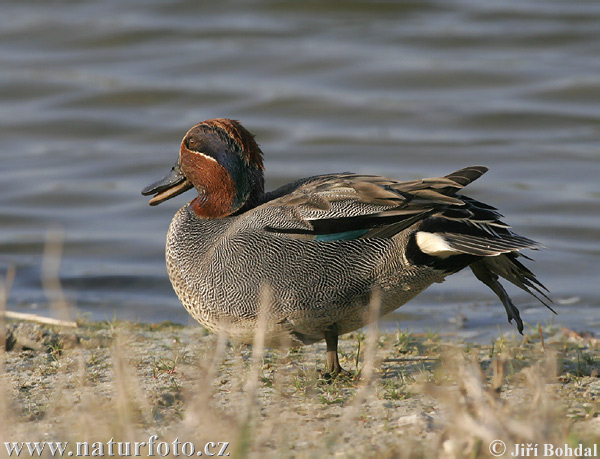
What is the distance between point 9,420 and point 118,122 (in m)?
8.20

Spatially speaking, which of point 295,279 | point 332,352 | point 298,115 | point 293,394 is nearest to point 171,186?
point 295,279

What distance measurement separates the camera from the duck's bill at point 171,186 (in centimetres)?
492

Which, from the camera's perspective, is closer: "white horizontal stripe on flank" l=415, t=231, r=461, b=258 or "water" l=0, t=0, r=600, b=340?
"white horizontal stripe on flank" l=415, t=231, r=461, b=258

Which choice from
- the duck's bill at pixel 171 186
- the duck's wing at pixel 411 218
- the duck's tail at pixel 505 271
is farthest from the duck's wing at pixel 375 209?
the duck's bill at pixel 171 186

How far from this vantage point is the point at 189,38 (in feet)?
43.2

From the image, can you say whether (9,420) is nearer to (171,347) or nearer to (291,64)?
(171,347)

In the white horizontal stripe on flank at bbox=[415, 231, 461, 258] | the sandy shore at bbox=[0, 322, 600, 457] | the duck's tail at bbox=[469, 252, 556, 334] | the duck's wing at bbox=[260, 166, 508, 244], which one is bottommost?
the sandy shore at bbox=[0, 322, 600, 457]

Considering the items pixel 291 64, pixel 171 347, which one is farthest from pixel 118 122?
pixel 171 347

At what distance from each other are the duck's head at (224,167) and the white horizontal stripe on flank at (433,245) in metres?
1.07

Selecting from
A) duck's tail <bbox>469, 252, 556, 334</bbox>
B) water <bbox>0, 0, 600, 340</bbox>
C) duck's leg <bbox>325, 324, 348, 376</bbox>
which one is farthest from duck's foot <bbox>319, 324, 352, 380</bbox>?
water <bbox>0, 0, 600, 340</bbox>

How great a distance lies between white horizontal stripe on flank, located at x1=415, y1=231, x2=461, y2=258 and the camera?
3844 mm

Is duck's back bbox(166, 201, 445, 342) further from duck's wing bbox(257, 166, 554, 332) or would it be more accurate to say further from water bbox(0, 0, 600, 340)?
water bbox(0, 0, 600, 340)

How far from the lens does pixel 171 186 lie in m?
4.99

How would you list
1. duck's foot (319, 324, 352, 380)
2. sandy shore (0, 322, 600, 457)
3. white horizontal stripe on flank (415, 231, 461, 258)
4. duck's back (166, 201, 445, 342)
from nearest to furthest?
sandy shore (0, 322, 600, 457), white horizontal stripe on flank (415, 231, 461, 258), duck's back (166, 201, 445, 342), duck's foot (319, 324, 352, 380)
